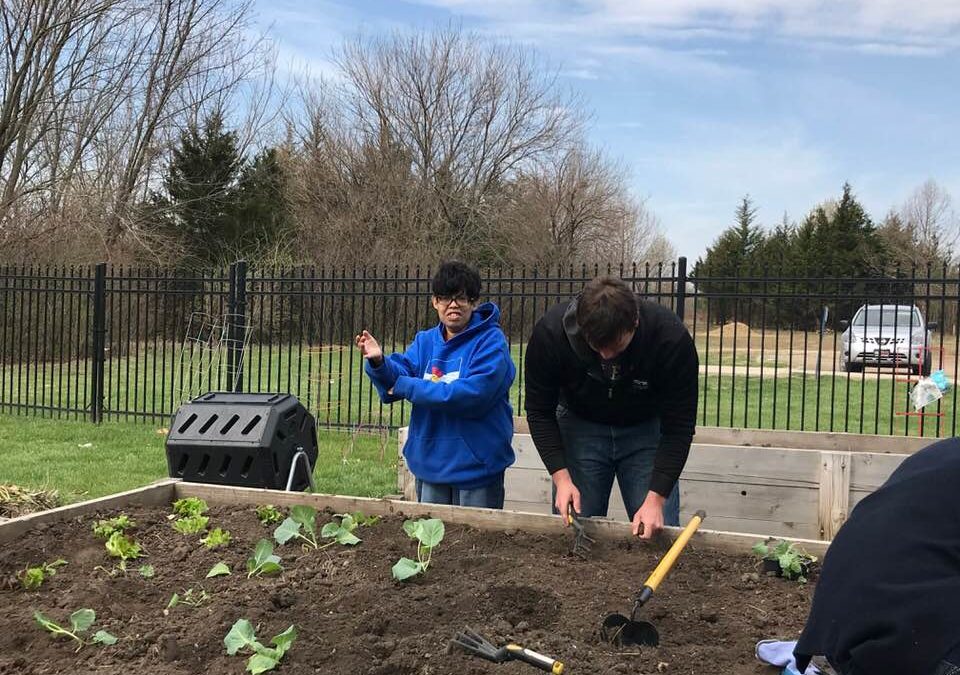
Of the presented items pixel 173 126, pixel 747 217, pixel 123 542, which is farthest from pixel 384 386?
pixel 747 217

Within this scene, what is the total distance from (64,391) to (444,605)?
1244 cm

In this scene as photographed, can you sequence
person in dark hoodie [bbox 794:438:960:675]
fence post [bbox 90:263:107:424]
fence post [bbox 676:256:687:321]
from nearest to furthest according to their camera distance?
person in dark hoodie [bbox 794:438:960:675], fence post [bbox 676:256:687:321], fence post [bbox 90:263:107:424]

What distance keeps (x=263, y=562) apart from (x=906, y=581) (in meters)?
2.15

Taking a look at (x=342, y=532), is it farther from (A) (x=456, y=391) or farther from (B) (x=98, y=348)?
(B) (x=98, y=348)

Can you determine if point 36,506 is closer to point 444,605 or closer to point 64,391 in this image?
point 444,605

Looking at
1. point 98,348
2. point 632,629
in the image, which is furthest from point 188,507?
point 98,348

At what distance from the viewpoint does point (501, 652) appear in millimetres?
2154

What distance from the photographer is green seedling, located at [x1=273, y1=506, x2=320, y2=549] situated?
322 centimetres

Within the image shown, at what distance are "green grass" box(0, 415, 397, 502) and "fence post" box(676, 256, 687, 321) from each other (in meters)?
3.23

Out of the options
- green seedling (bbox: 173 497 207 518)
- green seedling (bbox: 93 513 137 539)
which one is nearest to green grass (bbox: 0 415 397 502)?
green seedling (bbox: 173 497 207 518)

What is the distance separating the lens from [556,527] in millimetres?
3352

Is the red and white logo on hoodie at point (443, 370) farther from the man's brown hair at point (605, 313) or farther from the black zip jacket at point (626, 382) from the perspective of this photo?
the man's brown hair at point (605, 313)

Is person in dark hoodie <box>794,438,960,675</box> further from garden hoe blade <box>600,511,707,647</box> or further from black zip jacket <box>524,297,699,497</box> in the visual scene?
black zip jacket <box>524,297,699,497</box>

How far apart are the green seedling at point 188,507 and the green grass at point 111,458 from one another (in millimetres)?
2652
